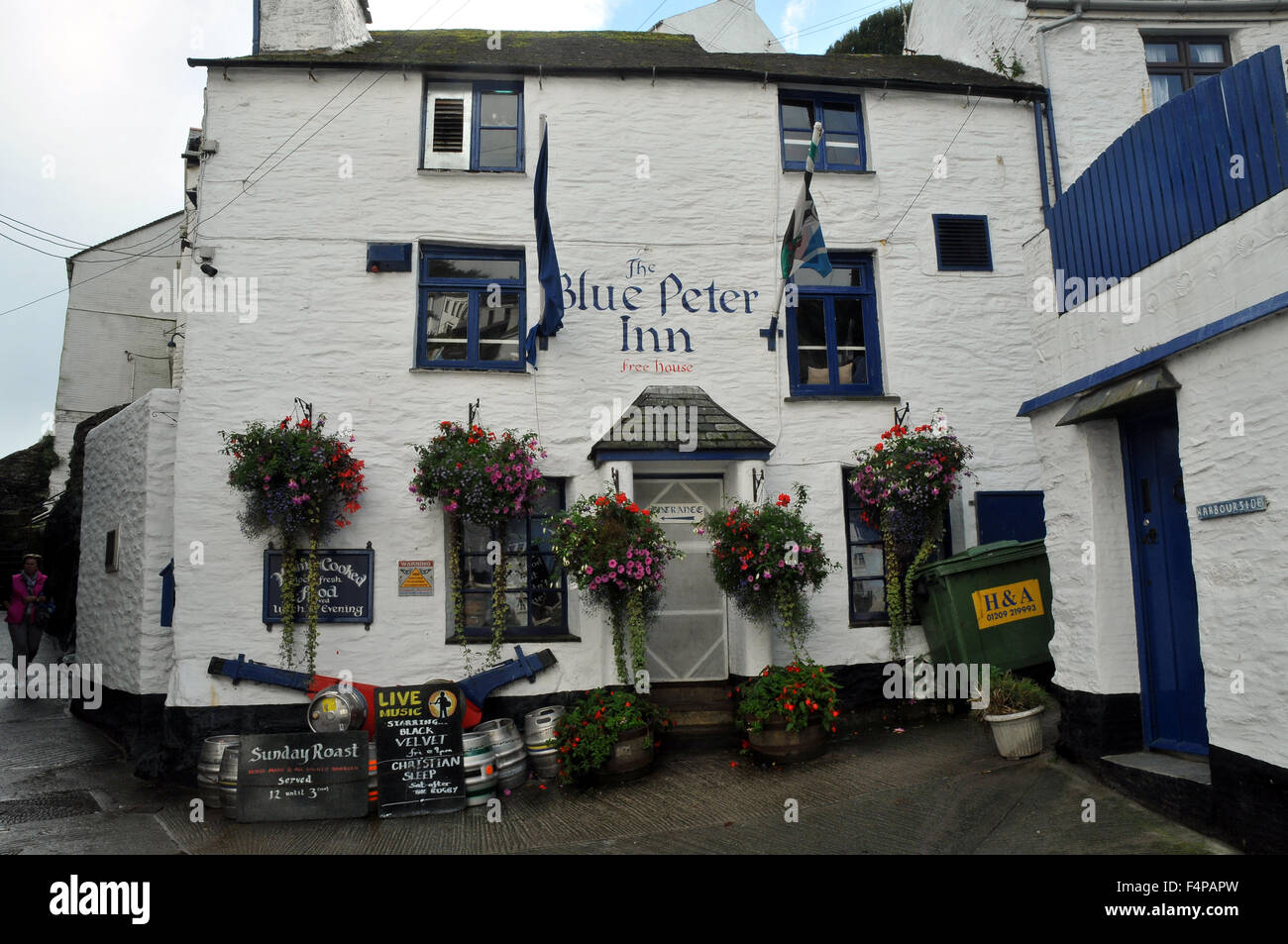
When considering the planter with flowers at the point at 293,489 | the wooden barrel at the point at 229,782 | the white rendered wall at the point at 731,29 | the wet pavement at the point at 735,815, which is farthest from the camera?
the white rendered wall at the point at 731,29

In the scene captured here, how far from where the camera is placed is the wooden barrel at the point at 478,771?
24.3 feet

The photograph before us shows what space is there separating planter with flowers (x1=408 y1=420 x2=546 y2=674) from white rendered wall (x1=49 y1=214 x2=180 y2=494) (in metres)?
15.5

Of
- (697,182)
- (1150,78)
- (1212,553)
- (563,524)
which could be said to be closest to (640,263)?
(697,182)

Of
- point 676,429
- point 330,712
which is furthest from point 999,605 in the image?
point 330,712

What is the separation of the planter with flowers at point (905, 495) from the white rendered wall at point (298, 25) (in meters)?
8.42

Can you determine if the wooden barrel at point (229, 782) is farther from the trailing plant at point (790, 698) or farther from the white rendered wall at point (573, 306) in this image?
the trailing plant at point (790, 698)

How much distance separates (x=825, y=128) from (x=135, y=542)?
31.4 feet

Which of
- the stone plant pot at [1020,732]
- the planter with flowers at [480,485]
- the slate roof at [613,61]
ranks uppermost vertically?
the slate roof at [613,61]

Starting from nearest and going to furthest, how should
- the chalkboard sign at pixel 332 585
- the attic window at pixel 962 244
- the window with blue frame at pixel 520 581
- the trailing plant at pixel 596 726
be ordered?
the trailing plant at pixel 596 726
the chalkboard sign at pixel 332 585
the window with blue frame at pixel 520 581
the attic window at pixel 962 244

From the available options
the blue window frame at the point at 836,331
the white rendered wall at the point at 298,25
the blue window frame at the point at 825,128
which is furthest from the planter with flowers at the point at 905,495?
the white rendered wall at the point at 298,25

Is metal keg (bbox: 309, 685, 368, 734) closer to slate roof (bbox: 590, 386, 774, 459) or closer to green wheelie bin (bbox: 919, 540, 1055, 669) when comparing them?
slate roof (bbox: 590, 386, 774, 459)

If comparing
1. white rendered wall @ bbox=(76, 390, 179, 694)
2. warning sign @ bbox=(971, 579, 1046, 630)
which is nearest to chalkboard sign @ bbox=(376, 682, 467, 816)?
white rendered wall @ bbox=(76, 390, 179, 694)
